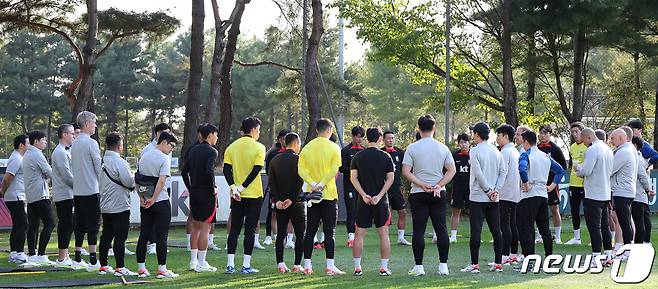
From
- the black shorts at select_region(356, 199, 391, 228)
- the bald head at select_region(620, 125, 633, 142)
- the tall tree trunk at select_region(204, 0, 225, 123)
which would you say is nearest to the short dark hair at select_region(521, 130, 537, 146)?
the bald head at select_region(620, 125, 633, 142)

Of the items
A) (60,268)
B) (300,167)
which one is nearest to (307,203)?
(300,167)

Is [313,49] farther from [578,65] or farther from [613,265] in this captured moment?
[613,265]

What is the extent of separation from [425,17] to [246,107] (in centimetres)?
4507

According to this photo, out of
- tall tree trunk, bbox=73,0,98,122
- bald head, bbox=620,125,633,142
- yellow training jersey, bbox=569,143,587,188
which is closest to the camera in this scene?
bald head, bbox=620,125,633,142

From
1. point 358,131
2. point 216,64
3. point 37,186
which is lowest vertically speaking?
point 37,186

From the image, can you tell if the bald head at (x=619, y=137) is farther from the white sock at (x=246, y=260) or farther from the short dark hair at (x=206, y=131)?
the short dark hair at (x=206, y=131)

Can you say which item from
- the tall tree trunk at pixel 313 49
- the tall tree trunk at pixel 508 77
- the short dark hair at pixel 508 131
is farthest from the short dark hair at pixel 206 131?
the tall tree trunk at pixel 508 77

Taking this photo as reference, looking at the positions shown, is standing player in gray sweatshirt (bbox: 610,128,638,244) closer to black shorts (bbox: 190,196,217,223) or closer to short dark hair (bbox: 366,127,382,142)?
short dark hair (bbox: 366,127,382,142)

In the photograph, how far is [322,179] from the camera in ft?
40.8

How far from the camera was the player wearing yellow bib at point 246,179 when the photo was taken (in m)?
12.7

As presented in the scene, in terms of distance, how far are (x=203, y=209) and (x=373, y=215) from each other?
216cm

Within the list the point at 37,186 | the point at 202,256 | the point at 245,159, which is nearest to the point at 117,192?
the point at 202,256

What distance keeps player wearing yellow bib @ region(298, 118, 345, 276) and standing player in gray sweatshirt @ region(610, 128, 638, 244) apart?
3.83 m

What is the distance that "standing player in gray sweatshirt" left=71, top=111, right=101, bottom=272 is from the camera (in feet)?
42.4
